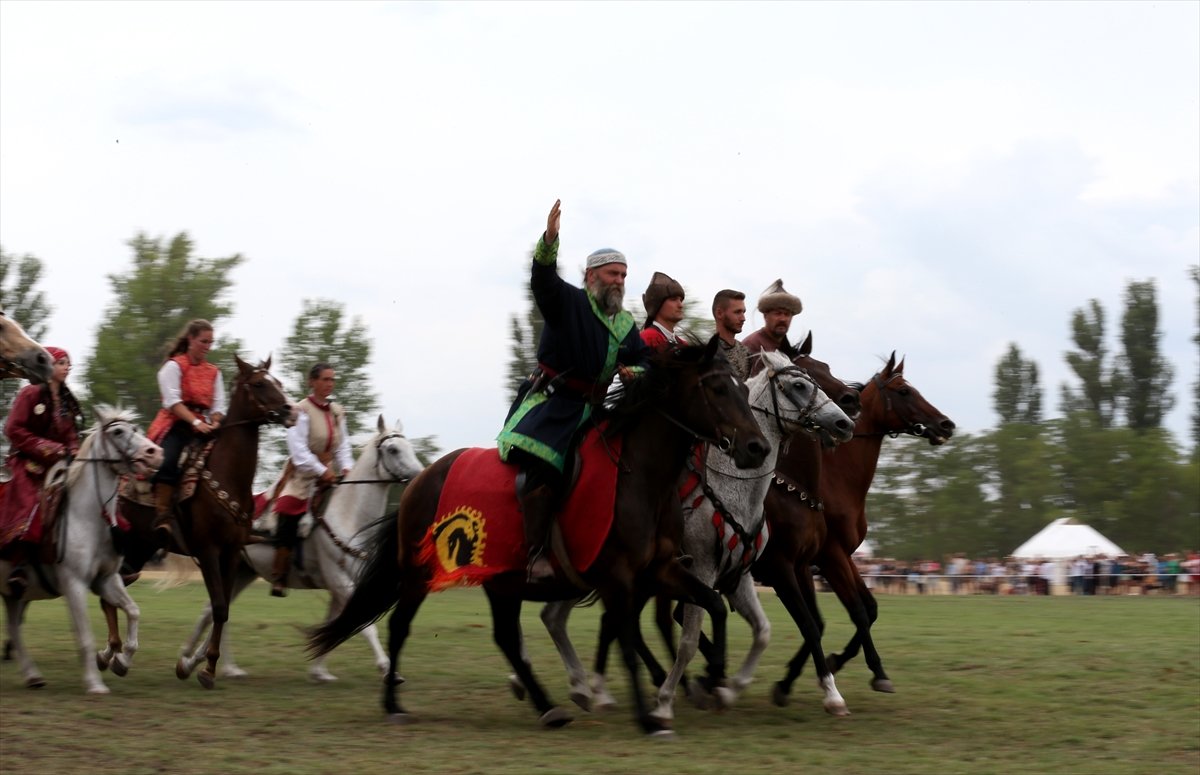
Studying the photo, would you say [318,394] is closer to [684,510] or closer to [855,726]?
[684,510]

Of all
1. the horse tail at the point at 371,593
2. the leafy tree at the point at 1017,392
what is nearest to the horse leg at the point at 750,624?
the horse tail at the point at 371,593

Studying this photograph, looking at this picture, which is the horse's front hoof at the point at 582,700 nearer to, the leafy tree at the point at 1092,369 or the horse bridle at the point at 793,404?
the horse bridle at the point at 793,404

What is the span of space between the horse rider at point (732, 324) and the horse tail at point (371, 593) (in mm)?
2744

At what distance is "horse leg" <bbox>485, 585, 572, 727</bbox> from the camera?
9.80 meters

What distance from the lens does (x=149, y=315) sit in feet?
193

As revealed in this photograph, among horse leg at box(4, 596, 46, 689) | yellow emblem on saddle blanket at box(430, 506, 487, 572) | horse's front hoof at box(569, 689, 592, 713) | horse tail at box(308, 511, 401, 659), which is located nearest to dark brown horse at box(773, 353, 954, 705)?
horse's front hoof at box(569, 689, 592, 713)

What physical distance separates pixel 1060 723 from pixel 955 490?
7494cm

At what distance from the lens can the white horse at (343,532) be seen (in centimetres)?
1242

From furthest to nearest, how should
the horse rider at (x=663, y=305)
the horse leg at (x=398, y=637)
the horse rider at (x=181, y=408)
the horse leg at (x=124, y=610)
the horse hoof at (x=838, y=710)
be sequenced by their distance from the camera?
the horse rider at (x=181, y=408) < the horse leg at (x=124, y=610) < the horse rider at (x=663, y=305) < the horse hoof at (x=838, y=710) < the horse leg at (x=398, y=637)

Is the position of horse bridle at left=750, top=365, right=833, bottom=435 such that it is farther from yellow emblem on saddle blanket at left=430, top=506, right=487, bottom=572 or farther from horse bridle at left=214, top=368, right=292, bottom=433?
horse bridle at left=214, top=368, right=292, bottom=433

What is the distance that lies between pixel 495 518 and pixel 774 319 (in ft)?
9.86

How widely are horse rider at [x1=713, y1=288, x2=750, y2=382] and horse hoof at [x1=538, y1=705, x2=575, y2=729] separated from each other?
2807mm

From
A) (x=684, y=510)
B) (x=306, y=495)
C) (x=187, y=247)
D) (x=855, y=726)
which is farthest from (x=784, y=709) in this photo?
(x=187, y=247)

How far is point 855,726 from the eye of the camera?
972cm
